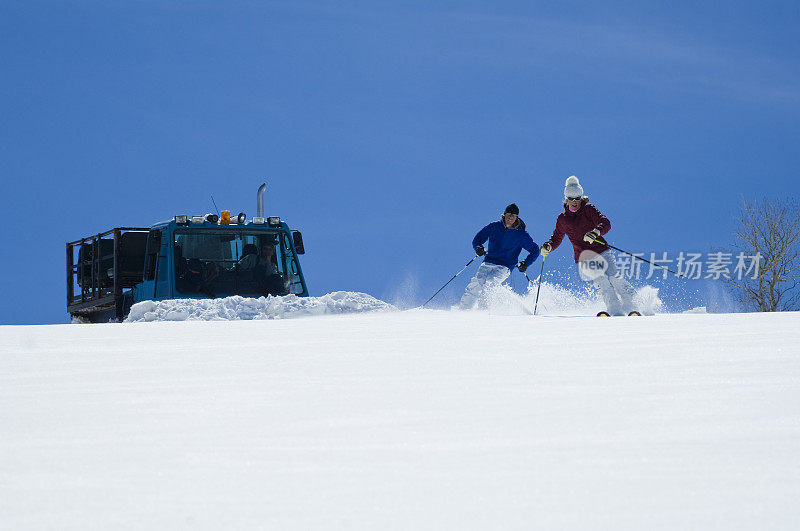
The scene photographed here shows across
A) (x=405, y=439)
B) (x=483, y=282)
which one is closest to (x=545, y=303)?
(x=483, y=282)

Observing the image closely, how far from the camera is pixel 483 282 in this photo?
12164 mm

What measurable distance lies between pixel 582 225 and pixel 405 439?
848cm

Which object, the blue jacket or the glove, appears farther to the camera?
the blue jacket

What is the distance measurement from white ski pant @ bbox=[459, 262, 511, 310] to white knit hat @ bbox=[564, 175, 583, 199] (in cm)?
154

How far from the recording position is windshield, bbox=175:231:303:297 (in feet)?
39.5

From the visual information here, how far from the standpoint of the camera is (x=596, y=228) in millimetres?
11000

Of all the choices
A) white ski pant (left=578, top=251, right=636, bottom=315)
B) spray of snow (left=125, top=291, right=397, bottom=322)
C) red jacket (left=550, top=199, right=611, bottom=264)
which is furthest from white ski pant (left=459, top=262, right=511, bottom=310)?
white ski pant (left=578, top=251, right=636, bottom=315)

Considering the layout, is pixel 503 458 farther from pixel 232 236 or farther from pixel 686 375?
pixel 232 236

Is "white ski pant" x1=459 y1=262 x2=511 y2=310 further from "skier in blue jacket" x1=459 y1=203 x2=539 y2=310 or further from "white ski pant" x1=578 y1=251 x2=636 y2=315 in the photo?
"white ski pant" x1=578 y1=251 x2=636 y2=315

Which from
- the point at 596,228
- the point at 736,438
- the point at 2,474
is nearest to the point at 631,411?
the point at 736,438

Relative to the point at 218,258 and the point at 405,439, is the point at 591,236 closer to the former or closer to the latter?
the point at 218,258

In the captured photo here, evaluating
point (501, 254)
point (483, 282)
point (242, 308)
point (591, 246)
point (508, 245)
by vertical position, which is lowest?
point (242, 308)

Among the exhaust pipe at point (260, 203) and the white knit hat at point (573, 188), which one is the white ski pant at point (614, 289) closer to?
the white knit hat at point (573, 188)

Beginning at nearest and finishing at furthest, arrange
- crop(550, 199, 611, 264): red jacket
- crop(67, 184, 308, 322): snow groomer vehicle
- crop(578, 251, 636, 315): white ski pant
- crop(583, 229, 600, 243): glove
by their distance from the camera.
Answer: crop(583, 229, 600, 243): glove → crop(578, 251, 636, 315): white ski pant → crop(550, 199, 611, 264): red jacket → crop(67, 184, 308, 322): snow groomer vehicle
